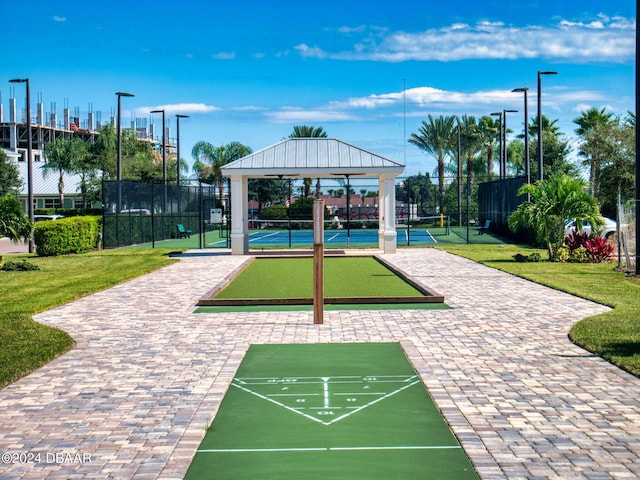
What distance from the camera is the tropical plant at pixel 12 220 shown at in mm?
21625

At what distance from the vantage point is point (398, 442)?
236 inches

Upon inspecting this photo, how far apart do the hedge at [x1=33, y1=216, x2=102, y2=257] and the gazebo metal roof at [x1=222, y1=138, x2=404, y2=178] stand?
6.22 m

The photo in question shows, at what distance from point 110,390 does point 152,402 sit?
705 millimetres

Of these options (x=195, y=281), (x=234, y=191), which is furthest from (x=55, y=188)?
(x=195, y=281)

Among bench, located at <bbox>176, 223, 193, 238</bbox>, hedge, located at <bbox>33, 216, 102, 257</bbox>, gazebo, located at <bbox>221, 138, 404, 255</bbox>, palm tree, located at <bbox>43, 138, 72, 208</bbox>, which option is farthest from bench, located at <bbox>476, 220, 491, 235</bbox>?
palm tree, located at <bbox>43, 138, 72, 208</bbox>

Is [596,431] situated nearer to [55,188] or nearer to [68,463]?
[68,463]

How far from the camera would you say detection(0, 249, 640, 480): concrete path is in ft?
18.4

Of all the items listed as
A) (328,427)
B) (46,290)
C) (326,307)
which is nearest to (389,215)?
(46,290)

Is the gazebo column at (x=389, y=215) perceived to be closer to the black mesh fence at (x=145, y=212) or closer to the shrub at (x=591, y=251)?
the shrub at (x=591, y=251)

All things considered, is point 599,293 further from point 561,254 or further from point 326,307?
point 561,254

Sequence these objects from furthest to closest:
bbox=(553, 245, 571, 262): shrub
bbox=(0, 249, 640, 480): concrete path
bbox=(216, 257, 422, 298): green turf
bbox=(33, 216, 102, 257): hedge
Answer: bbox=(33, 216, 102, 257): hedge
bbox=(553, 245, 571, 262): shrub
bbox=(216, 257, 422, 298): green turf
bbox=(0, 249, 640, 480): concrete path

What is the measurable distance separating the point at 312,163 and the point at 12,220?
33.5 ft

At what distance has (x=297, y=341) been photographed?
10.3 metres

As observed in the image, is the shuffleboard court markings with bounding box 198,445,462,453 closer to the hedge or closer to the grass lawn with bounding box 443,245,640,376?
the grass lawn with bounding box 443,245,640,376
